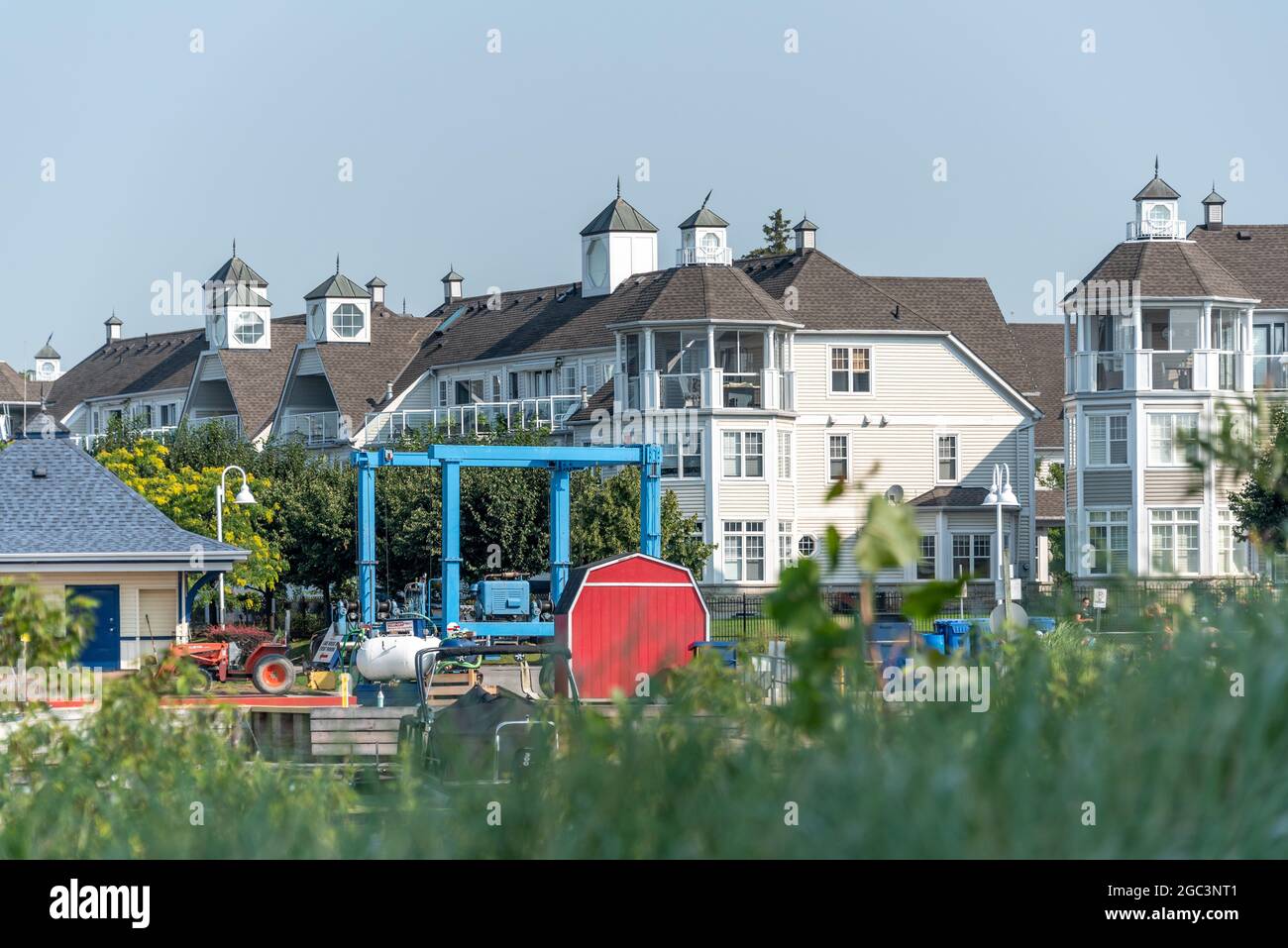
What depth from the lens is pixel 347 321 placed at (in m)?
80.6

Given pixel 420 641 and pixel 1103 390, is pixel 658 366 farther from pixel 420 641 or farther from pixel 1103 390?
pixel 420 641

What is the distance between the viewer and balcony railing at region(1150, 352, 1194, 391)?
53219 mm

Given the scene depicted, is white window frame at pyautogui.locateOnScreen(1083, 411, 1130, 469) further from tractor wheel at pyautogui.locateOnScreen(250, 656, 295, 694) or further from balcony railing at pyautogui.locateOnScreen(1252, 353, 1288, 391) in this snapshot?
tractor wheel at pyautogui.locateOnScreen(250, 656, 295, 694)

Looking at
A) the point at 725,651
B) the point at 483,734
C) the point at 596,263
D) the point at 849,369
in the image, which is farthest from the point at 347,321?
the point at 483,734

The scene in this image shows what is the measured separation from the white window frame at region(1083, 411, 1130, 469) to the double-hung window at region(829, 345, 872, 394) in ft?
25.5

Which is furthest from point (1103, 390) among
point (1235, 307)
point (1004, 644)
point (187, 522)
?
point (1004, 644)

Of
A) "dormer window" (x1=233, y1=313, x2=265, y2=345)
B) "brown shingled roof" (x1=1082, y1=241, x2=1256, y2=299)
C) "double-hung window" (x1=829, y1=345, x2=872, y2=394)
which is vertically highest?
"dormer window" (x1=233, y1=313, x2=265, y2=345)

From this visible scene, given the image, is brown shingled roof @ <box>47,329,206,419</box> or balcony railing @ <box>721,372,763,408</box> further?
brown shingled roof @ <box>47,329,206,419</box>

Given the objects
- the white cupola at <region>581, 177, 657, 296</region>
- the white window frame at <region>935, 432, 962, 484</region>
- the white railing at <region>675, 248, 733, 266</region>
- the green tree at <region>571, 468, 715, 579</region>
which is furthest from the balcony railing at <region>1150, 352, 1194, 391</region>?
the white cupola at <region>581, 177, 657, 296</region>

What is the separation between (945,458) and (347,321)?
3154cm

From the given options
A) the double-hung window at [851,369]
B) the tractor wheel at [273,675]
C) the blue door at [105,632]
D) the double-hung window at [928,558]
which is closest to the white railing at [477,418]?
the double-hung window at [851,369]

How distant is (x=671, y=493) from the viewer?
51.8 meters

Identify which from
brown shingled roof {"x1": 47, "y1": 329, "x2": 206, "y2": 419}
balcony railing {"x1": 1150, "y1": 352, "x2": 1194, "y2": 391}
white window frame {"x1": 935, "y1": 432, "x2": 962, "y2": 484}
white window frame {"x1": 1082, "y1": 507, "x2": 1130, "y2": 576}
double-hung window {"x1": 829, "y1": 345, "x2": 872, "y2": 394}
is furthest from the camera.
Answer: brown shingled roof {"x1": 47, "y1": 329, "x2": 206, "y2": 419}

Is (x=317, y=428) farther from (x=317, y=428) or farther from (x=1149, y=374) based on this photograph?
(x=1149, y=374)
